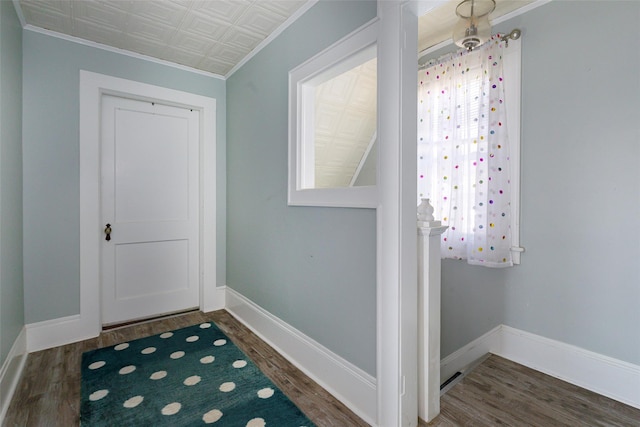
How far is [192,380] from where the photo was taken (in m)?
1.94

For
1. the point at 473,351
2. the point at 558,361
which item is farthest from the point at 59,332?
the point at 558,361

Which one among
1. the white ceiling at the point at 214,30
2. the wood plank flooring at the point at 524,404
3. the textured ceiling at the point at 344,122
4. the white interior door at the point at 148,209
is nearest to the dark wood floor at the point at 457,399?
the wood plank flooring at the point at 524,404

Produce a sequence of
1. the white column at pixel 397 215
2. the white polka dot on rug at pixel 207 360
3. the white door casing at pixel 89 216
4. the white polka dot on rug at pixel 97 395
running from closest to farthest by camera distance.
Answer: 1. the white column at pixel 397 215
2. the white polka dot on rug at pixel 97 395
3. the white polka dot on rug at pixel 207 360
4. the white door casing at pixel 89 216

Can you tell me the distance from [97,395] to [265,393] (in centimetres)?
97

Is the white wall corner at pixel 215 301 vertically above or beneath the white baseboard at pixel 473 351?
above

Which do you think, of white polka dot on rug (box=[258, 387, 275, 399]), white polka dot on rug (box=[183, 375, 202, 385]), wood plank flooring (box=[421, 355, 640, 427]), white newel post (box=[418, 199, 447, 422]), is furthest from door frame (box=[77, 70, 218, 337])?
wood plank flooring (box=[421, 355, 640, 427])

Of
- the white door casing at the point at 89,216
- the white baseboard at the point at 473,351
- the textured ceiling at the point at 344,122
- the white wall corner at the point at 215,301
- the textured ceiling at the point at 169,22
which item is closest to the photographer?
the textured ceiling at the point at 169,22

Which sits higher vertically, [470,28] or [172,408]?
[470,28]

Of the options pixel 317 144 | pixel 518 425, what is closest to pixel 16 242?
pixel 317 144

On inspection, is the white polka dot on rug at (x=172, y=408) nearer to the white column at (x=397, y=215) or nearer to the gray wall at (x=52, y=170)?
the white column at (x=397, y=215)

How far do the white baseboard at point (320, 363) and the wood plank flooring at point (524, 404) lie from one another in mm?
375

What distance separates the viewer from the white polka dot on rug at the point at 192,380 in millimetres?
1910

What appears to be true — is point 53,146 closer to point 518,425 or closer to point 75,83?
point 75,83

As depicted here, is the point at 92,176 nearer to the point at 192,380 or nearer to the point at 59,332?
the point at 59,332
